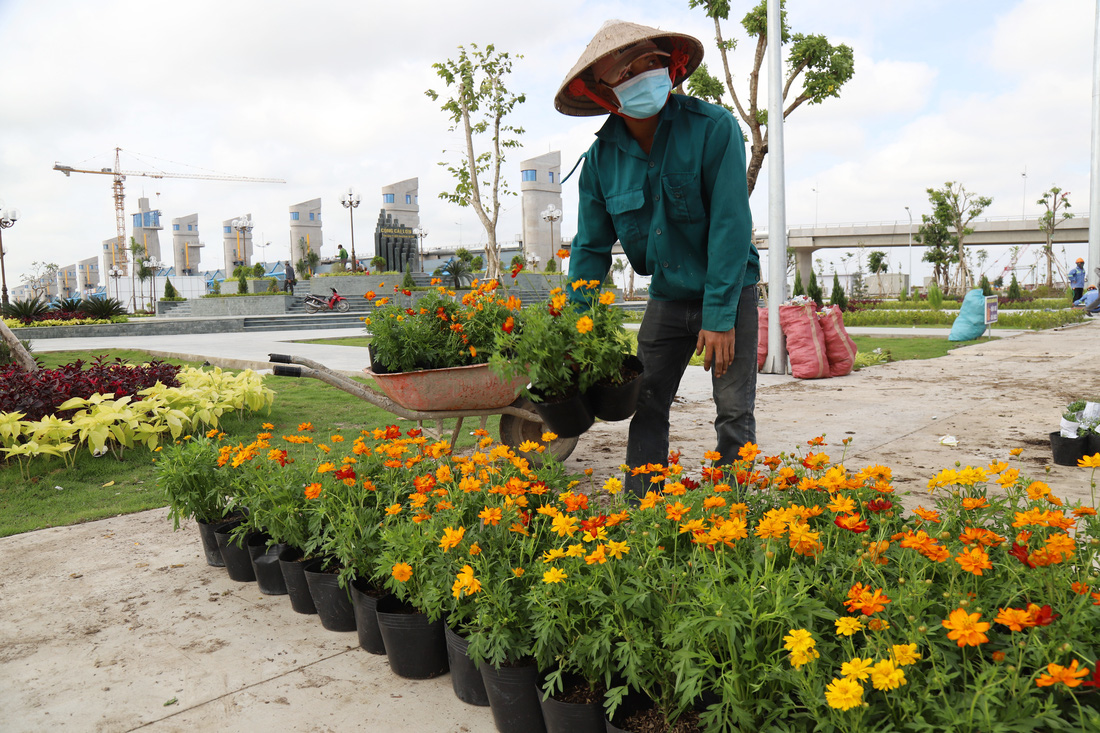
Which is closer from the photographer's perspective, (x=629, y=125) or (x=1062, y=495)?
(x=629, y=125)

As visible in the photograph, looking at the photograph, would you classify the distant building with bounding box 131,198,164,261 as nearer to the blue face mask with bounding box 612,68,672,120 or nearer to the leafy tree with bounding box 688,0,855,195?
the leafy tree with bounding box 688,0,855,195

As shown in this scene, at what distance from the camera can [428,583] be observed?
1.74 m

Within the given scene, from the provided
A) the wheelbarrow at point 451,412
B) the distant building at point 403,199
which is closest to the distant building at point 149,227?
the distant building at point 403,199

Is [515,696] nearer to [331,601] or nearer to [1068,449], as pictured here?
[331,601]

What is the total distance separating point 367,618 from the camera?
1.99 meters

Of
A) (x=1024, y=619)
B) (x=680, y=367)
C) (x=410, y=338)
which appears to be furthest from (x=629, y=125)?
(x=1024, y=619)

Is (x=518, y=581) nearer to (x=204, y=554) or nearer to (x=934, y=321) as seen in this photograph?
(x=204, y=554)

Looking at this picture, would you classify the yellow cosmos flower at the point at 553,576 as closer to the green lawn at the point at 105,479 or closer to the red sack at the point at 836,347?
the green lawn at the point at 105,479

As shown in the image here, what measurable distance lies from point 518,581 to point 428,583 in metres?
0.23

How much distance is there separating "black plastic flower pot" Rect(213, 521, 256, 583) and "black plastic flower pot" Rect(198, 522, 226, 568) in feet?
0.22

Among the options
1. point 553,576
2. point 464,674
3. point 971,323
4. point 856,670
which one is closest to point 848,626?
point 856,670

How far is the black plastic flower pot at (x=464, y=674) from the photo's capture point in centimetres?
173

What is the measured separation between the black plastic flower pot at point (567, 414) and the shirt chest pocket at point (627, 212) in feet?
2.37

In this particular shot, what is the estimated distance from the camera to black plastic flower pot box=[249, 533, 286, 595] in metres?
2.40
